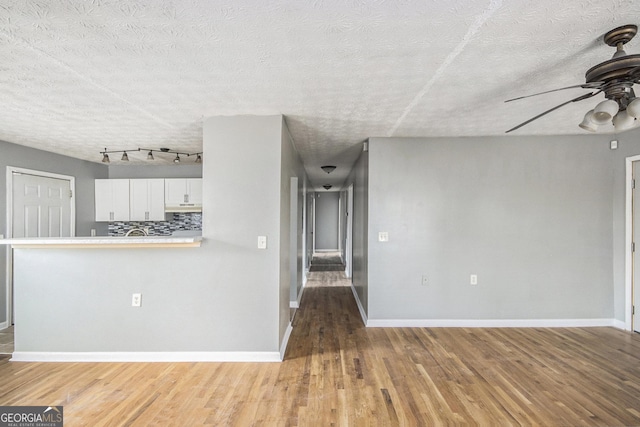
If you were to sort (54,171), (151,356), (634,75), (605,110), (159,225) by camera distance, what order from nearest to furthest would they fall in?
1. (634,75)
2. (605,110)
3. (151,356)
4. (54,171)
5. (159,225)

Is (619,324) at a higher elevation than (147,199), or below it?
below

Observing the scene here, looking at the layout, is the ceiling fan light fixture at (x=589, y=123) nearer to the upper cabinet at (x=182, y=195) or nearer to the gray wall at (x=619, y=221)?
the gray wall at (x=619, y=221)

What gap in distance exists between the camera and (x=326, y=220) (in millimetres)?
11352

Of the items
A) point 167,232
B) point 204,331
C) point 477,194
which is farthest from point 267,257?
point 167,232

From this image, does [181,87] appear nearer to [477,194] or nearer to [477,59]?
[477,59]

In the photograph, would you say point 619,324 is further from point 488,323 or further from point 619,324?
point 488,323

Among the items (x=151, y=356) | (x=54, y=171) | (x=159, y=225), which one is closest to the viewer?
(x=151, y=356)

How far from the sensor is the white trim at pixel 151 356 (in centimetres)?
282

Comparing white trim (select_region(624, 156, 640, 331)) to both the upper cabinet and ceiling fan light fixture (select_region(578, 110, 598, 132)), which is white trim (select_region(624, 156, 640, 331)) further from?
the upper cabinet

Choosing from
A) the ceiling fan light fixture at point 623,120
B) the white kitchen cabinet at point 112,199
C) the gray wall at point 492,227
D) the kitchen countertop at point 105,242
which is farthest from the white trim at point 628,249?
the white kitchen cabinet at point 112,199

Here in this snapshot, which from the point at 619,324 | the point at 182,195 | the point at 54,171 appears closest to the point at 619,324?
the point at 619,324

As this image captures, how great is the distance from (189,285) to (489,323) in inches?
132

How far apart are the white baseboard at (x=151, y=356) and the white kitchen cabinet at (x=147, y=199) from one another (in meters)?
2.47

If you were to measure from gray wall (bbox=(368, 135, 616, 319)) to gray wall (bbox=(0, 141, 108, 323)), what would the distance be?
437cm
